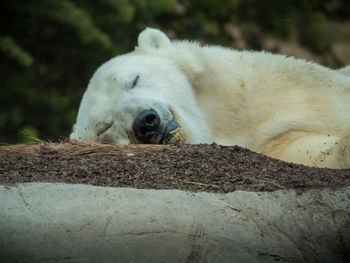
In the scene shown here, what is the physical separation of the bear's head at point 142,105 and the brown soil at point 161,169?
1.49 feet

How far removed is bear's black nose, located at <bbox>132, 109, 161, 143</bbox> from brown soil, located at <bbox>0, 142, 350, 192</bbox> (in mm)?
369

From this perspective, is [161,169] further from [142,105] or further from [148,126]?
[142,105]

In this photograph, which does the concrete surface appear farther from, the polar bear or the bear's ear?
the bear's ear

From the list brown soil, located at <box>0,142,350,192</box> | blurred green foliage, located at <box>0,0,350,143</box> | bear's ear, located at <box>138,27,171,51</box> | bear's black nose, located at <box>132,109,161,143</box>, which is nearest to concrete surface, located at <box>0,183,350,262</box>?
brown soil, located at <box>0,142,350,192</box>

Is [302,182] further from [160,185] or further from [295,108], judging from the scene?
[295,108]

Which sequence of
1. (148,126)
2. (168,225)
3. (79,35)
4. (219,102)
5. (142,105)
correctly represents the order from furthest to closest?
(79,35)
(219,102)
(142,105)
(148,126)
(168,225)

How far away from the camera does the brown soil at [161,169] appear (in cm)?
277

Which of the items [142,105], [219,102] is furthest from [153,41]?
[142,105]

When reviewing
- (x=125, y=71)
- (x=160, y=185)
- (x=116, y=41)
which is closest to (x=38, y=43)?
(x=116, y=41)

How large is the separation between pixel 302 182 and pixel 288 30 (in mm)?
7577

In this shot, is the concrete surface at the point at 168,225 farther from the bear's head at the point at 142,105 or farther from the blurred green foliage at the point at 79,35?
the blurred green foliage at the point at 79,35

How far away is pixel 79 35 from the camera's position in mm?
7754

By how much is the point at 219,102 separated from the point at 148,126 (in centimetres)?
100

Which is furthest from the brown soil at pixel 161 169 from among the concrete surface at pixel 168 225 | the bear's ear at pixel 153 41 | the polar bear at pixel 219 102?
the bear's ear at pixel 153 41
